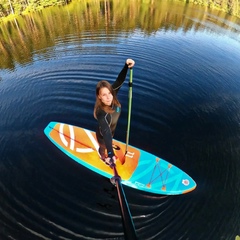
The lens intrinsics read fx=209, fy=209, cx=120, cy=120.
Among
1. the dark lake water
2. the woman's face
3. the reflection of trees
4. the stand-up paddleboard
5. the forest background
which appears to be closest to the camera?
the woman's face

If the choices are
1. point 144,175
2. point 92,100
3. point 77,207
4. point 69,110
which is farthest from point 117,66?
point 77,207

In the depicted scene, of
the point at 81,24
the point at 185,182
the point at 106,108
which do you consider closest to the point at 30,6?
the point at 81,24

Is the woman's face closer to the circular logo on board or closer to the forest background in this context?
the circular logo on board

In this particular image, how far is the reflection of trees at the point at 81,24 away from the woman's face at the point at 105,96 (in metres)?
17.6

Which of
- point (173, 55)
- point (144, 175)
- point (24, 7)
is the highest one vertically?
point (144, 175)

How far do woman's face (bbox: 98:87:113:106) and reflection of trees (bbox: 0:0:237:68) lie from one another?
17590mm

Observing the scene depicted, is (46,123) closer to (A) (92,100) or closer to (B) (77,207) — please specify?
(A) (92,100)

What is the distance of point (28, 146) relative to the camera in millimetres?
10461

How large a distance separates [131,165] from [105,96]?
4.34 m

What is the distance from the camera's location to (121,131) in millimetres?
11086

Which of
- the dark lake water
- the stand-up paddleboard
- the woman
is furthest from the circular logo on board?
the woman

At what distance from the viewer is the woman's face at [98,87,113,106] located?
5.46 metres

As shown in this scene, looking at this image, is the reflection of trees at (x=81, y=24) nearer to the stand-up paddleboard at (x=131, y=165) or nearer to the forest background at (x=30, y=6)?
the forest background at (x=30, y=6)

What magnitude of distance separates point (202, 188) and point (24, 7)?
53252mm
